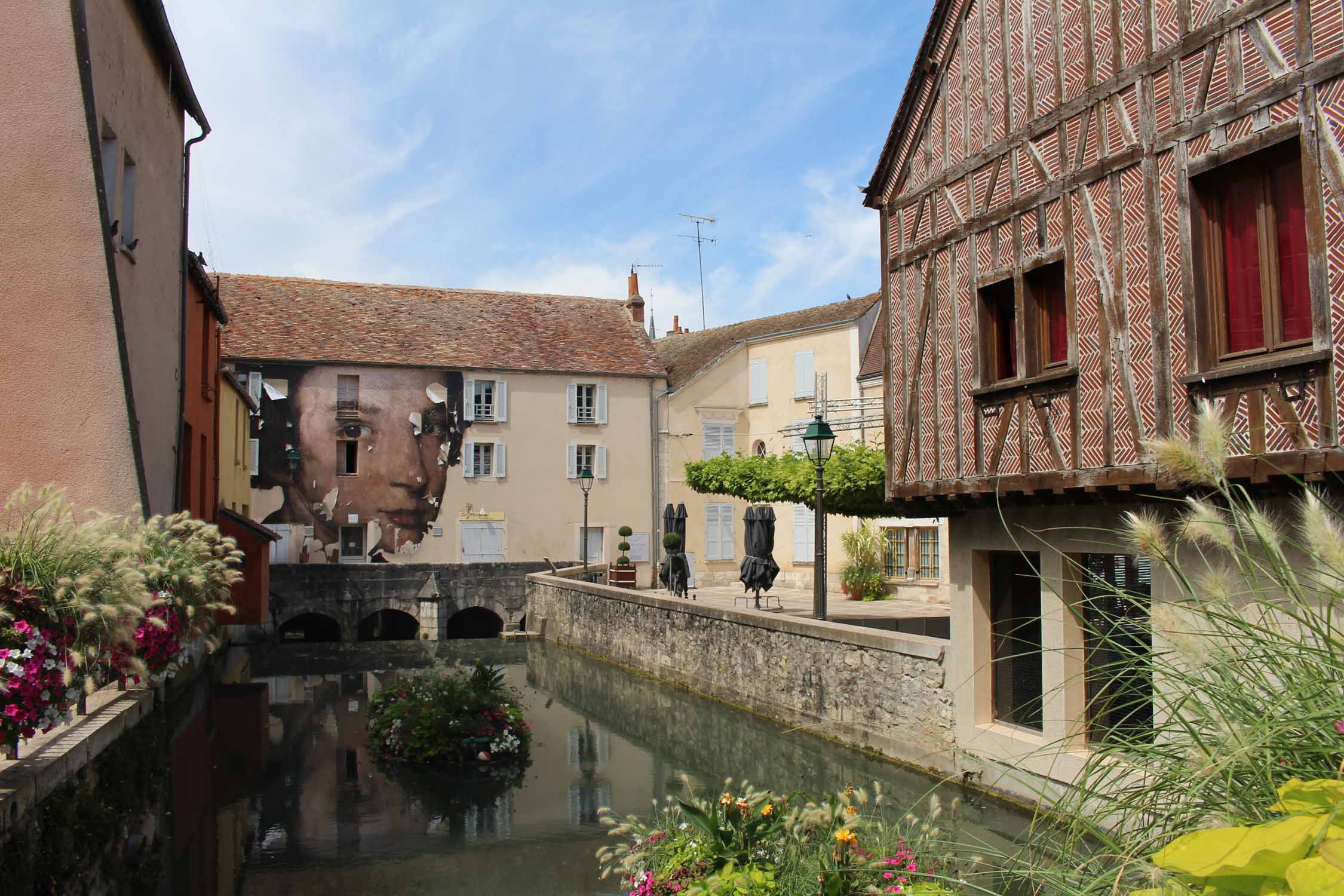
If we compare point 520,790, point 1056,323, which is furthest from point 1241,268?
point 520,790

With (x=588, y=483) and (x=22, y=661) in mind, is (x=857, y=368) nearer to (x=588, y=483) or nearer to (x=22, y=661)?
(x=588, y=483)

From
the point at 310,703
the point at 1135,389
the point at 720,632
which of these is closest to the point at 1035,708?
the point at 1135,389

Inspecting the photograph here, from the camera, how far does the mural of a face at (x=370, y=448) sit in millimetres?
27453

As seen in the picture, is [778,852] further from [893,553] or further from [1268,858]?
[893,553]

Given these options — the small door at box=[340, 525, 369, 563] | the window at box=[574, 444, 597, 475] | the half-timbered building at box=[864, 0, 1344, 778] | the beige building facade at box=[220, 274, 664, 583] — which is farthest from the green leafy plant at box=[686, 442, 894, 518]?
the small door at box=[340, 525, 369, 563]

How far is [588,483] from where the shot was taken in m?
26.2

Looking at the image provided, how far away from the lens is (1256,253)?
6.81 m

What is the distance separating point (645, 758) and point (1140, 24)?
28.4 ft

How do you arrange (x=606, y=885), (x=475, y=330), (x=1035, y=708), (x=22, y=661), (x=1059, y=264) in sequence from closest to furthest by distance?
(x=22, y=661) → (x=606, y=885) → (x=1059, y=264) → (x=1035, y=708) → (x=475, y=330)

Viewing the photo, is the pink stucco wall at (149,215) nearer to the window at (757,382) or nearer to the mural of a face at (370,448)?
the mural of a face at (370,448)

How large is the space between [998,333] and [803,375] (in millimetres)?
19598

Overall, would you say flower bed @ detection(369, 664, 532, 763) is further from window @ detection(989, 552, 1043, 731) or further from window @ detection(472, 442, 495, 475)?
window @ detection(472, 442, 495, 475)

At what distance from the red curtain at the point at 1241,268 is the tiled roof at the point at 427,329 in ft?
78.3

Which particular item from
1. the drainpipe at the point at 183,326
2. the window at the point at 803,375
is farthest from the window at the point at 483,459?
the drainpipe at the point at 183,326
